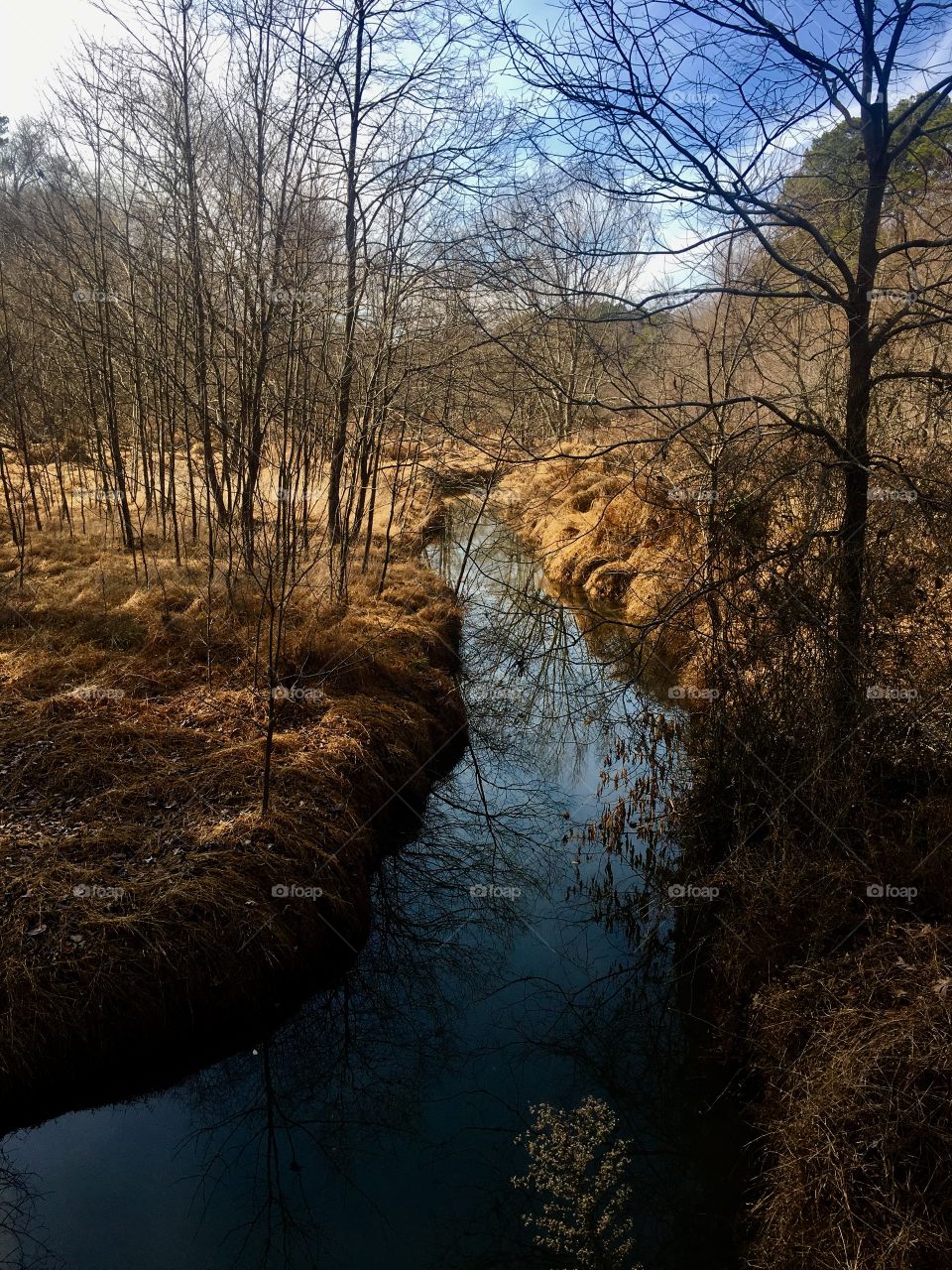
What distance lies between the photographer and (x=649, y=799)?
649 cm

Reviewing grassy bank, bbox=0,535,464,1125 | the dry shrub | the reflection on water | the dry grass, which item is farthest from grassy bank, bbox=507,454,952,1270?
the dry grass

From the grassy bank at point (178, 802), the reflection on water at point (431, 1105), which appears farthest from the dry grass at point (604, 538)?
the reflection on water at point (431, 1105)

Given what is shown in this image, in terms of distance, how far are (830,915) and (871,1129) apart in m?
1.15

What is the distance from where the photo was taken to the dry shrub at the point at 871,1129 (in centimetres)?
278

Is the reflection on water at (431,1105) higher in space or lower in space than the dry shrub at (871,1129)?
lower

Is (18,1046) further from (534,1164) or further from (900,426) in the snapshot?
(900,426)

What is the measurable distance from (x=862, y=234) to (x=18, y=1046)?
5.76 meters

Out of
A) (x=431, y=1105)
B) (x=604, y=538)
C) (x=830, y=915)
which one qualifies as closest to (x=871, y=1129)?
(x=830, y=915)

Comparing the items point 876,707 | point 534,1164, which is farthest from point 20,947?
point 876,707

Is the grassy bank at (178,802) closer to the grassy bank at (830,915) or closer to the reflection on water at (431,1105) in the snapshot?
the reflection on water at (431,1105)

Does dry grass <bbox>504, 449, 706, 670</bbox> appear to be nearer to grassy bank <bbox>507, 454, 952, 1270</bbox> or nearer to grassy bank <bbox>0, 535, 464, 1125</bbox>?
grassy bank <bbox>0, 535, 464, 1125</bbox>

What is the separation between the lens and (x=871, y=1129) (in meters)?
2.97

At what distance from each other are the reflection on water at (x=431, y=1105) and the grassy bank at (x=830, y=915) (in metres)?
0.35

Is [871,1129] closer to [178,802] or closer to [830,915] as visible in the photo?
[830,915]
